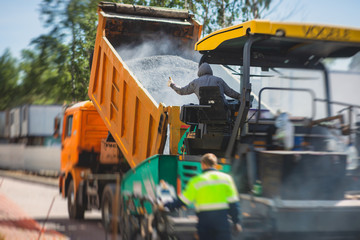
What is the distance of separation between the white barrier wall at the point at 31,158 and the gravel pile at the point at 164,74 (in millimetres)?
8089

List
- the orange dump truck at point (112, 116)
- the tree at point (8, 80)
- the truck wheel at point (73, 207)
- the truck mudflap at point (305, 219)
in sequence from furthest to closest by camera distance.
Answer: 1. the tree at point (8, 80)
2. the truck wheel at point (73, 207)
3. the orange dump truck at point (112, 116)
4. the truck mudflap at point (305, 219)

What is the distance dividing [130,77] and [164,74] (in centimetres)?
131

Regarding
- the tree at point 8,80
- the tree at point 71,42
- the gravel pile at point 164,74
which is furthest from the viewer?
the tree at point 8,80

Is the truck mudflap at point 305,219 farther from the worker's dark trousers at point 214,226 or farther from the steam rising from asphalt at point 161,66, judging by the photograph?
the steam rising from asphalt at point 161,66

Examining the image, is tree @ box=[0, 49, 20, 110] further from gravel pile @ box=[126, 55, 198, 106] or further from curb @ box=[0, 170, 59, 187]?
gravel pile @ box=[126, 55, 198, 106]

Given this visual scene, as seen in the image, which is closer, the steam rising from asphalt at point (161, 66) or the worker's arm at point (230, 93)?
the worker's arm at point (230, 93)

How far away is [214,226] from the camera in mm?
4098

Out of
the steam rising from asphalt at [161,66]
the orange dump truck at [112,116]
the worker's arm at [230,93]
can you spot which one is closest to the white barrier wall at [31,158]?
the orange dump truck at [112,116]

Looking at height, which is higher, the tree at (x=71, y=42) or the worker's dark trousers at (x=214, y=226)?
the tree at (x=71, y=42)

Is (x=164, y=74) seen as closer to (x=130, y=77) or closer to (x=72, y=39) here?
(x=130, y=77)

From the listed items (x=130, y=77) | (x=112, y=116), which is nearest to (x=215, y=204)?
(x=130, y=77)

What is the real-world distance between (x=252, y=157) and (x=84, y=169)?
16.2 ft

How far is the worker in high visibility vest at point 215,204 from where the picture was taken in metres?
4.10

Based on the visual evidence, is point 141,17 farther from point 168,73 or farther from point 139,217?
point 139,217
